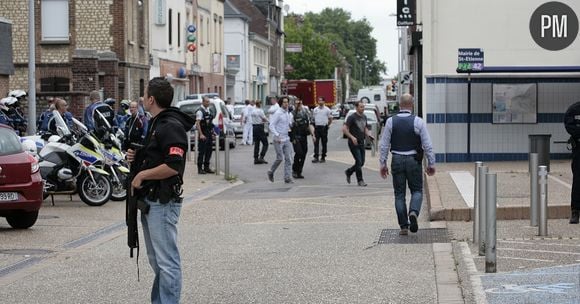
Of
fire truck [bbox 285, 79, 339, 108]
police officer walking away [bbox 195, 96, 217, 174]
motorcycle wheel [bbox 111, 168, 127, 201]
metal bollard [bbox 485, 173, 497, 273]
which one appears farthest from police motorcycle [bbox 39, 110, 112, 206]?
fire truck [bbox 285, 79, 339, 108]

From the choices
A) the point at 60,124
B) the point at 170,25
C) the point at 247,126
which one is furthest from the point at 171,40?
the point at 60,124

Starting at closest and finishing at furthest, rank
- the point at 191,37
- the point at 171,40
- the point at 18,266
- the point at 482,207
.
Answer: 1. the point at 482,207
2. the point at 18,266
3. the point at 171,40
4. the point at 191,37

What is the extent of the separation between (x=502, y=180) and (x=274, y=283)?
1056 cm

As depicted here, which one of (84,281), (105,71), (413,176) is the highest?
(105,71)

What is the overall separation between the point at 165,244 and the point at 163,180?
458 millimetres

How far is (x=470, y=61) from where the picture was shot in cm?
2488

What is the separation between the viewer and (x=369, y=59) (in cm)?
18938

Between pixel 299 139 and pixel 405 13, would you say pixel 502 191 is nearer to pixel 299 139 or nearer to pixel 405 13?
pixel 299 139

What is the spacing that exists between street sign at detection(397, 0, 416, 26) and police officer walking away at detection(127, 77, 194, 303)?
2398cm

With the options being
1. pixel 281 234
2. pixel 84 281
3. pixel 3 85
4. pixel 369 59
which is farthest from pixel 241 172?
pixel 369 59

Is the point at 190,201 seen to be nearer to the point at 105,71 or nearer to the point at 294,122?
the point at 294,122

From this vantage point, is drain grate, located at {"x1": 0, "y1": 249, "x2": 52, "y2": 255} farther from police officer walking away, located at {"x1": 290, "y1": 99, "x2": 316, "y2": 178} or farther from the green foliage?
the green foliage

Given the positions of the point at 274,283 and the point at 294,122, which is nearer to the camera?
the point at 274,283

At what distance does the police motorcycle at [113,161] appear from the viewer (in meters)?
18.2
